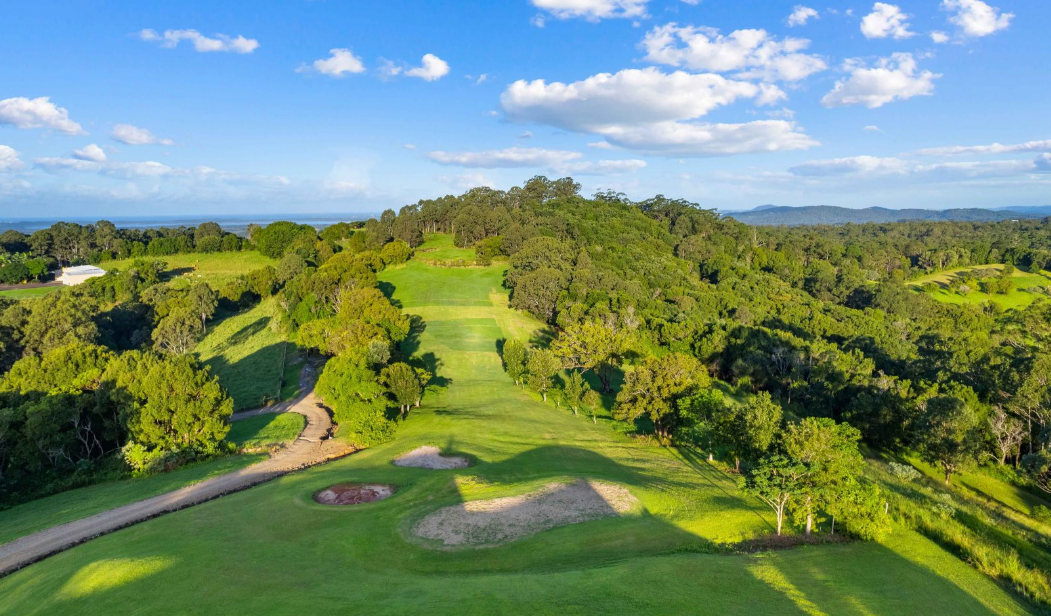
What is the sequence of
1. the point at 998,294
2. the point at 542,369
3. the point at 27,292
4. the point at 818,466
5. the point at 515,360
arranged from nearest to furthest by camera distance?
the point at 818,466 → the point at 542,369 → the point at 515,360 → the point at 27,292 → the point at 998,294

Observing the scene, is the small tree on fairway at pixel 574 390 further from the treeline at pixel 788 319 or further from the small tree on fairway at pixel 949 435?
the small tree on fairway at pixel 949 435

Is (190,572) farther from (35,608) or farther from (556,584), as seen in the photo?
(556,584)

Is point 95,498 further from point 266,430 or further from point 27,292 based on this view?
point 27,292

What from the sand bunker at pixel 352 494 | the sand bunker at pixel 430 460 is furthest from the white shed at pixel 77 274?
the sand bunker at pixel 352 494

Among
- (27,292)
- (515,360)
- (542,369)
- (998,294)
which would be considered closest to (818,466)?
(542,369)

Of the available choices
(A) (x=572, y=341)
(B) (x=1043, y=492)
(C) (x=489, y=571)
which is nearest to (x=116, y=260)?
(A) (x=572, y=341)

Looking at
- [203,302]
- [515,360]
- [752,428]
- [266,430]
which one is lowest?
[266,430]

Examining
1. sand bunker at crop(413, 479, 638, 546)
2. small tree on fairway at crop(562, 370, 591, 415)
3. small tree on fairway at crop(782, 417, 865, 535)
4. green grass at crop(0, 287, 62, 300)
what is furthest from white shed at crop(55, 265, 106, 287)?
small tree on fairway at crop(782, 417, 865, 535)
